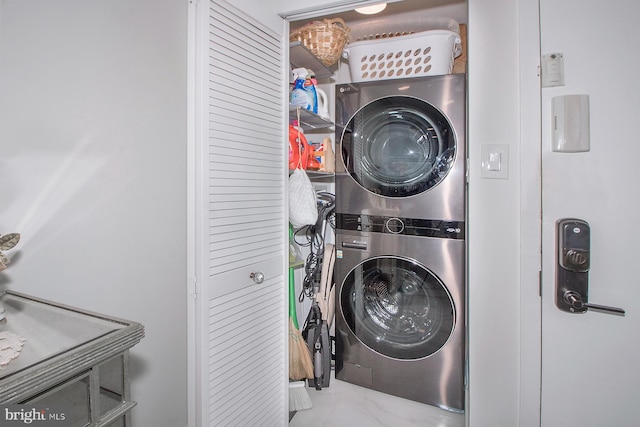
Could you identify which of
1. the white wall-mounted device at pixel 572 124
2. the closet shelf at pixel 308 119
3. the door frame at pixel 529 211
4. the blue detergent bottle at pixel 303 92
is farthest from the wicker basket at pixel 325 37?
the white wall-mounted device at pixel 572 124

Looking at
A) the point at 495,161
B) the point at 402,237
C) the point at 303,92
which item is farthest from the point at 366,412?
the point at 303,92

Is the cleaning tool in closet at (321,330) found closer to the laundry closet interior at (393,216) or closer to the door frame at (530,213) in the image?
the laundry closet interior at (393,216)

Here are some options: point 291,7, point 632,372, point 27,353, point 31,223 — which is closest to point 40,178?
point 31,223

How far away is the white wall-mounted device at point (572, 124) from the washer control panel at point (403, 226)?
0.63 m

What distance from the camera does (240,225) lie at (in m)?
1.39

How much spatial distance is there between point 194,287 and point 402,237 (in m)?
1.17

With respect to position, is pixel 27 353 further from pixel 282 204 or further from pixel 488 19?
pixel 488 19

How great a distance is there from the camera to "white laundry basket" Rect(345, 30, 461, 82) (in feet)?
5.91

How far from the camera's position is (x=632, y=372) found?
3.98 ft

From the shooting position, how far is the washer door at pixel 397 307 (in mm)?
1841

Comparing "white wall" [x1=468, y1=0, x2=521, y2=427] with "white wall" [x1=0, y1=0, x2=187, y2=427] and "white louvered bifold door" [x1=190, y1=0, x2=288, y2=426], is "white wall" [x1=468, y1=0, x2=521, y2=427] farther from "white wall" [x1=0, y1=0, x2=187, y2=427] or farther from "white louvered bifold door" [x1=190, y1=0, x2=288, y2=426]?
"white wall" [x1=0, y1=0, x2=187, y2=427]

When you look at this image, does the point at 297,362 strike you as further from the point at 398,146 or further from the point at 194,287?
the point at 398,146

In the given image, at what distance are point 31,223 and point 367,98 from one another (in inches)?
66.1

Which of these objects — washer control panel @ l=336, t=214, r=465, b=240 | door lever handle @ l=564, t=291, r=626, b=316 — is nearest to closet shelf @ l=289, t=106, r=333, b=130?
washer control panel @ l=336, t=214, r=465, b=240
